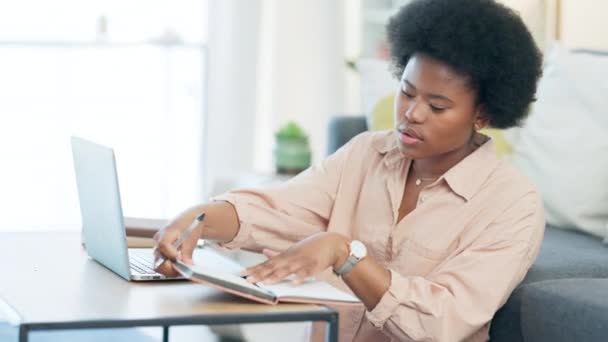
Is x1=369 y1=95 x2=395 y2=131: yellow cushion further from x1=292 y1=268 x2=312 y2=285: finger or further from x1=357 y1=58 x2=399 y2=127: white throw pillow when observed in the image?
x1=292 y1=268 x2=312 y2=285: finger

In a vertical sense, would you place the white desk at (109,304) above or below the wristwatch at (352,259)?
below

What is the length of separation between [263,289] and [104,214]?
30 cm

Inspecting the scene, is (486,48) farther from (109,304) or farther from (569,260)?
(109,304)

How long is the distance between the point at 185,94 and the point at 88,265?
1.94m

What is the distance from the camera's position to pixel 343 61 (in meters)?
3.68

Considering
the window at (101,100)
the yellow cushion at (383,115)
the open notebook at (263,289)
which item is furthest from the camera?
the window at (101,100)

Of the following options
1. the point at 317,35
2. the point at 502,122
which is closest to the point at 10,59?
the point at 317,35

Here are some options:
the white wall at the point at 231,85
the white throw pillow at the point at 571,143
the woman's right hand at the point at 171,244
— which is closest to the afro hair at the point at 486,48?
the woman's right hand at the point at 171,244

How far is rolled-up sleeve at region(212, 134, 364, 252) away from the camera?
5.90ft

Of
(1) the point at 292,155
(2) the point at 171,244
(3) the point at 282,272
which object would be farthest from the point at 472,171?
(1) the point at 292,155

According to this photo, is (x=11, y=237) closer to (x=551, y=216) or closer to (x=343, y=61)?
(x=551, y=216)

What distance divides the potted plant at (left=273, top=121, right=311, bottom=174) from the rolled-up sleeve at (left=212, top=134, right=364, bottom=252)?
4.21 ft

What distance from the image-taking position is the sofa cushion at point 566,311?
1.56 meters

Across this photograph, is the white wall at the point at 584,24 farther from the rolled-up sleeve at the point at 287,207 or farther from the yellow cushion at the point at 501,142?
the rolled-up sleeve at the point at 287,207
